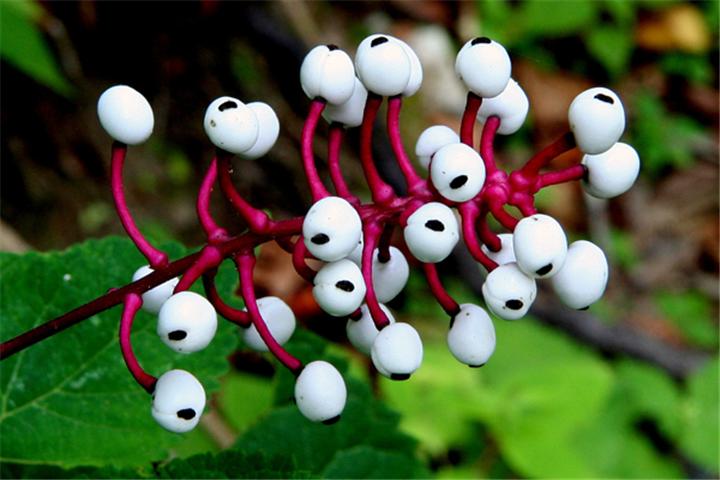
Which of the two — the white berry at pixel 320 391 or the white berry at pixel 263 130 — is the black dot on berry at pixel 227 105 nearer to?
the white berry at pixel 263 130

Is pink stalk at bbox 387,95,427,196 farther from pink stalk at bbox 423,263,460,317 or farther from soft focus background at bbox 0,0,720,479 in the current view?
soft focus background at bbox 0,0,720,479

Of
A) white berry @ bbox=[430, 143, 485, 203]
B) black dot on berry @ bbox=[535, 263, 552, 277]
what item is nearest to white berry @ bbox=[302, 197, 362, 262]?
white berry @ bbox=[430, 143, 485, 203]

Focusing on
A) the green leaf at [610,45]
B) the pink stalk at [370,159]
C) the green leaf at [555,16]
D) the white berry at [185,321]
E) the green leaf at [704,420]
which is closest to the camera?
the white berry at [185,321]

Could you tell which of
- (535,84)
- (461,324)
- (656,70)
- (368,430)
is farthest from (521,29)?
(461,324)

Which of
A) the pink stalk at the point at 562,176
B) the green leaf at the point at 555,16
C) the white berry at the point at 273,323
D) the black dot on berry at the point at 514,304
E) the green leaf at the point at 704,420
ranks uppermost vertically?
the pink stalk at the point at 562,176

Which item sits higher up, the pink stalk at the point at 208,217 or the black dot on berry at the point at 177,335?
the pink stalk at the point at 208,217

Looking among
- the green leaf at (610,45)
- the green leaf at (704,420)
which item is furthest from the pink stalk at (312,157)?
the green leaf at (610,45)
